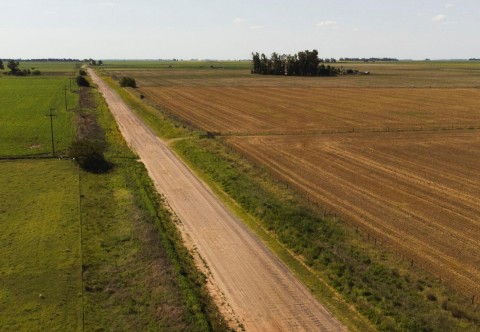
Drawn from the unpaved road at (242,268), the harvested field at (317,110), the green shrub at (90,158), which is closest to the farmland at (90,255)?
the green shrub at (90,158)

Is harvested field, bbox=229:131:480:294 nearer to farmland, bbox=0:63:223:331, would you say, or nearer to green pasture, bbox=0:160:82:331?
farmland, bbox=0:63:223:331

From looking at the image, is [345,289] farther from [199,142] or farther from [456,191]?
[199,142]

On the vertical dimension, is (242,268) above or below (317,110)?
below

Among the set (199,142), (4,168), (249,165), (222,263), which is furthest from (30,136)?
(222,263)

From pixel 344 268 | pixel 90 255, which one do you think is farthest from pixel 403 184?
pixel 90 255

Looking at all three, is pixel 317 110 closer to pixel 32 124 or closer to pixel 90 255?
pixel 32 124

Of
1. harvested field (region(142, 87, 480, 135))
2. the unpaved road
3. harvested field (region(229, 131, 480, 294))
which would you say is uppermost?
harvested field (region(142, 87, 480, 135))

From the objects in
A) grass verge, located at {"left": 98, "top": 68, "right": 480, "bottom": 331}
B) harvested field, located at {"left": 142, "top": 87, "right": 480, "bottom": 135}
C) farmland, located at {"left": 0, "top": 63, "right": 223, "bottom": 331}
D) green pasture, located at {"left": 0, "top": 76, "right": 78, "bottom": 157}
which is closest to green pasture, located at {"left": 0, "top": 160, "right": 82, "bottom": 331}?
farmland, located at {"left": 0, "top": 63, "right": 223, "bottom": 331}
